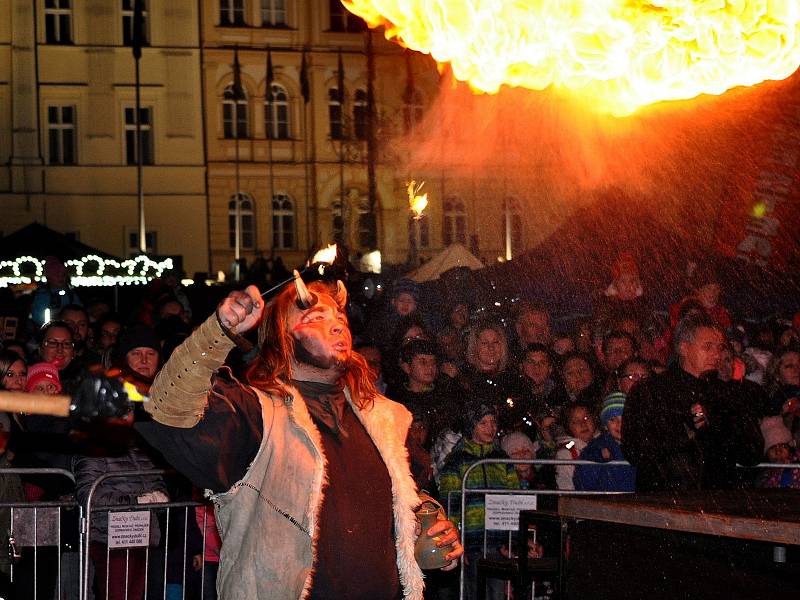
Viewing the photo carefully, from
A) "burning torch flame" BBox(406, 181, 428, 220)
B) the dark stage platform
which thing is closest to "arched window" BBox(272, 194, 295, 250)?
"burning torch flame" BBox(406, 181, 428, 220)

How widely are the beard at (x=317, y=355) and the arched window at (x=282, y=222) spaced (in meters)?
35.0

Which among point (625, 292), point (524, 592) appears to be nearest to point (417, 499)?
point (524, 592)

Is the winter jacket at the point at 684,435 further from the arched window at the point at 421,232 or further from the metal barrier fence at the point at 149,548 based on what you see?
the arched window at the point at 421,232

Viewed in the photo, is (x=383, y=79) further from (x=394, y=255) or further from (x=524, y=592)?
(x=524, y=592)

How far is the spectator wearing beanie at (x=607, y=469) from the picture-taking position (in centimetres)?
721

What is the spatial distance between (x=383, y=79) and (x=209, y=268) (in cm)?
804

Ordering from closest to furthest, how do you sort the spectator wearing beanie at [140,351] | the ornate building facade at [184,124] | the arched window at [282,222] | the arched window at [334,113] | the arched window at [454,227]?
the spectator wearing beanie at [140,351], the arched window at [454,227], the ornate building facade at [184,124], the arched window at [334,113], the arched window at [282,222]

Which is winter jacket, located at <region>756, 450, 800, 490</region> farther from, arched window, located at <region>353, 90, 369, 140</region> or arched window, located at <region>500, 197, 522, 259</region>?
arched window, located at <region>353, 90, 369, 140</region>

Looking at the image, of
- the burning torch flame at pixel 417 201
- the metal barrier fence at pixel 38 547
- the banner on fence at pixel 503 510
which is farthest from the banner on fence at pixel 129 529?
the burning torch flame at pixel 417 201

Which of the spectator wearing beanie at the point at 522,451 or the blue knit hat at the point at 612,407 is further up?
the blue knit hat at the point at 612,407

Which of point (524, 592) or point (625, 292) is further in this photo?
point (625, 292)

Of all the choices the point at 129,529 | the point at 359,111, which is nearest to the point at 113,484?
the point at 129,529

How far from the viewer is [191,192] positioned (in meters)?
40.1

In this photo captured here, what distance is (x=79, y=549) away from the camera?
22.0 feet
